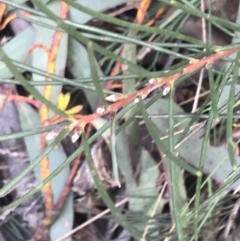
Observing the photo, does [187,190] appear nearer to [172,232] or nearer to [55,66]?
[172,232]

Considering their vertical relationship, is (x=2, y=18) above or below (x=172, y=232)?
above

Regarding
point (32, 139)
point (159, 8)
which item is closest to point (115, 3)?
point (159, 8)

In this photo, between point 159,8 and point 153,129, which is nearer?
point 153,129

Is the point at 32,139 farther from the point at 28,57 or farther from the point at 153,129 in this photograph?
the point at 153,129

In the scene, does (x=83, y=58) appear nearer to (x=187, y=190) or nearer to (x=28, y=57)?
(x=28, y=57)

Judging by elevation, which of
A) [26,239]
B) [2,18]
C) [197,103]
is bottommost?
[26,239]

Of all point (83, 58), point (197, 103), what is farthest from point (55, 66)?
point (197, 103)

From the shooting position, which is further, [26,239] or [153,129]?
[26,239]
